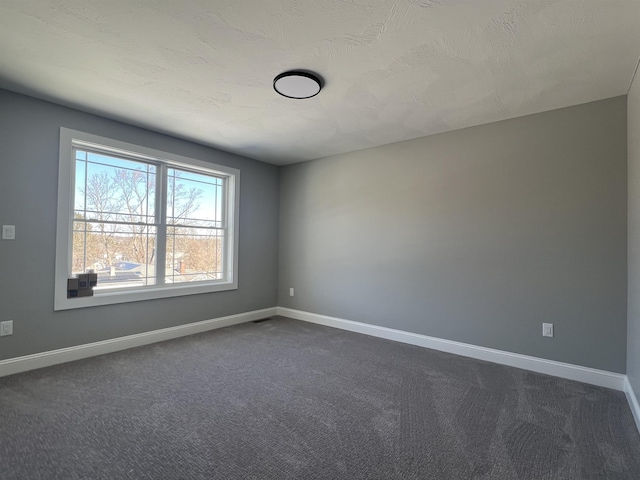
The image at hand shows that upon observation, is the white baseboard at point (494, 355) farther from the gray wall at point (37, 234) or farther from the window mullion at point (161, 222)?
the gray wall at point (37, 234)

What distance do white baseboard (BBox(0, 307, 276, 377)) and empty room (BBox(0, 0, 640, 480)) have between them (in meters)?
0.02

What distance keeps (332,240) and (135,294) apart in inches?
105

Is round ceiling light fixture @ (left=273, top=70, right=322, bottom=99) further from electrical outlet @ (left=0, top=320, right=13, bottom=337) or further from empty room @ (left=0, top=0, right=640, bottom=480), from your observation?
electrical outlet @ (left=0, top=320, right=13, bottom=337)

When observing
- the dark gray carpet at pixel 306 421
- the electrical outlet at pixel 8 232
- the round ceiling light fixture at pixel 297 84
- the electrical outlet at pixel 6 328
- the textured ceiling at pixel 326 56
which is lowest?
the dark gray carpet at pixel 306 421

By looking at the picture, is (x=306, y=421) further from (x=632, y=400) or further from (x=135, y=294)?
(x=135, y=294)

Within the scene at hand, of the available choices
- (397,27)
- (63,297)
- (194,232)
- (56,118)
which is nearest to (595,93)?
(397,27)

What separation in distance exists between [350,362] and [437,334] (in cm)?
118

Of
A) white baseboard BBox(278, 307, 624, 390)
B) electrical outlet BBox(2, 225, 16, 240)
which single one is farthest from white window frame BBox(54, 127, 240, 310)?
white baseboard BBox(278, 307, 624, 390)

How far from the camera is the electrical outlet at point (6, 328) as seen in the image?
2.78 meters

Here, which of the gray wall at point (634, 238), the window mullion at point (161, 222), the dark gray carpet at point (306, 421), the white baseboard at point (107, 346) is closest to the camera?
the dark gray carpet at point (306, 421)

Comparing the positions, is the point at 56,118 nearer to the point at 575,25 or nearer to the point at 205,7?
the point at 205,7

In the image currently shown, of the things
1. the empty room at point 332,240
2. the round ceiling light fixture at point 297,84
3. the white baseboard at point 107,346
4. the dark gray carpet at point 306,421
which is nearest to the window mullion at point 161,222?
the empty room at point 332,240

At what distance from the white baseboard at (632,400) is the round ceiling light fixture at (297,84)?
10.8 feet

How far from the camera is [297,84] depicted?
2.56 meters
